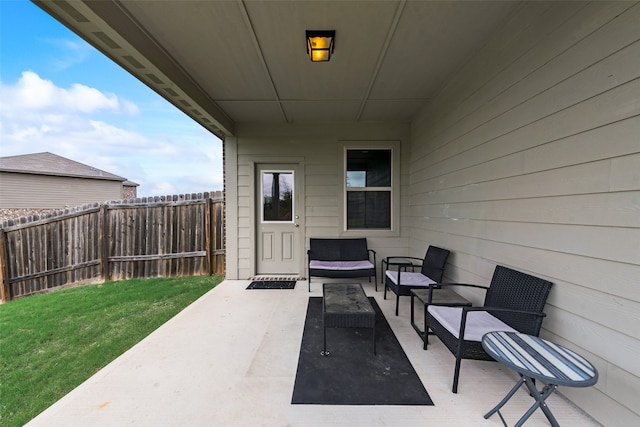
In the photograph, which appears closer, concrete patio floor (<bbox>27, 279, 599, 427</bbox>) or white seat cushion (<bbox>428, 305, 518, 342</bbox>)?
concrete patio floor (<bbox>27, 279, 599, 427</bbox>)

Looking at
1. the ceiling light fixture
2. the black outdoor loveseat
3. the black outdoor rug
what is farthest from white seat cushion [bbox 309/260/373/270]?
the ceiling light fixture

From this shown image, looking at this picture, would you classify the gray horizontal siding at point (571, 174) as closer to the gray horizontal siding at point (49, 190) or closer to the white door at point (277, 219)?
the white door at point (277, 219)

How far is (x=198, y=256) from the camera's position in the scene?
5.04m

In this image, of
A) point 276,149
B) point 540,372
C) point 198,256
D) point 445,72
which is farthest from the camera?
point 198,256

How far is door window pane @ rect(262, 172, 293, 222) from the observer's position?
4.48 m

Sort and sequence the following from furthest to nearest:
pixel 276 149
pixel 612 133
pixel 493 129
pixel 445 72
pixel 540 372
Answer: pixel 276 149, pixel 445 72, pixel 493 129, pixel 612 133, pixel 540 372

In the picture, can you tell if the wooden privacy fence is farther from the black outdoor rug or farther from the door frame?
the black outdoor rug

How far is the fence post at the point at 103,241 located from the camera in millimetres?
4688

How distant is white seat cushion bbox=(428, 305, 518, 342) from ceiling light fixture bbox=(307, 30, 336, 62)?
2.58 metres

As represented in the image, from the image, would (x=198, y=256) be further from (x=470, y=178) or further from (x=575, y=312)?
(x=575, y=312)

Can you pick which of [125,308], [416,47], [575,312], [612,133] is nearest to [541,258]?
[575,312]

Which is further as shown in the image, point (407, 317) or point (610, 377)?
point (407, 317)

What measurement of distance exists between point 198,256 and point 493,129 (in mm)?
5345

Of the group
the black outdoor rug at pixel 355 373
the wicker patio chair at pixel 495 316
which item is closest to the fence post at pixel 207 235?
the black outdoor rug at pixel 355 373
